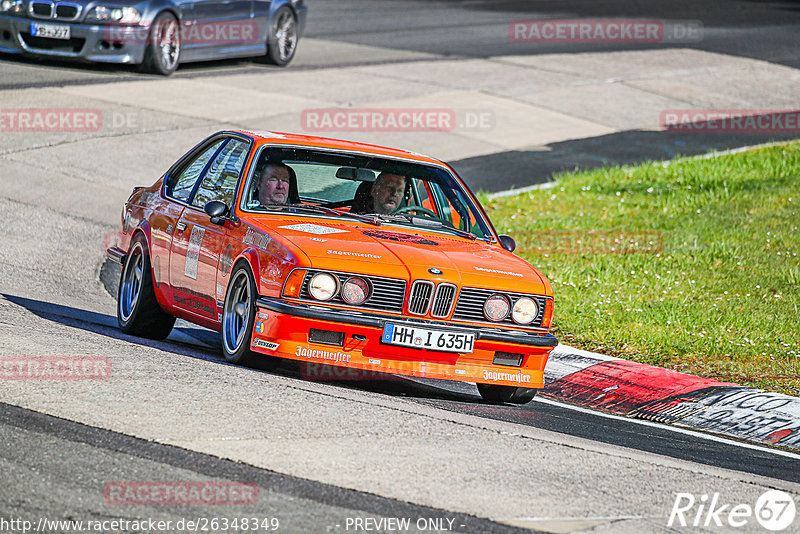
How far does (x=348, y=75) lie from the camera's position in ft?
71.4

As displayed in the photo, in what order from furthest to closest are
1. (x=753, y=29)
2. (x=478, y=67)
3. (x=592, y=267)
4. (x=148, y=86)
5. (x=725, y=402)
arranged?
(x=753, y=29), (x=478, y=67), (x=148, y=86), (x=592, y=267), (x=725, y=402)

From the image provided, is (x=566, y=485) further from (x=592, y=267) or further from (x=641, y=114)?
(x=641, y=114)

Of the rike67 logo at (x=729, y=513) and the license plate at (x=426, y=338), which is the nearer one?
the rike67 logo at (x=729, y=513)

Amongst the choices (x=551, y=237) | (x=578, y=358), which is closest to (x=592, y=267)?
(x=551, y=237)

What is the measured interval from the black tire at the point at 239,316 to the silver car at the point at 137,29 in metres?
11.4

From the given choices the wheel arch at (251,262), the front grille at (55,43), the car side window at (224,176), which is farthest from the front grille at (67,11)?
the wheel arch at (251,262)

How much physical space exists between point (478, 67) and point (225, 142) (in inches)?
591

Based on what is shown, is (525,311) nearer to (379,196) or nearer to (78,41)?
(379,196)

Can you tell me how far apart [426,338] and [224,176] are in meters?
2.11

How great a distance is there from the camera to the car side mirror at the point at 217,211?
816 centimetres
